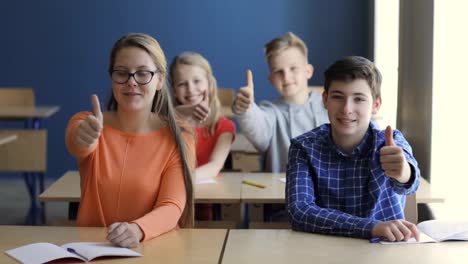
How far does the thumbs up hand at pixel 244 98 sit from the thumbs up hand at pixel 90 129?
1132mm

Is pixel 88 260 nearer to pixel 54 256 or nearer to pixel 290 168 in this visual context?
pixel 54 256

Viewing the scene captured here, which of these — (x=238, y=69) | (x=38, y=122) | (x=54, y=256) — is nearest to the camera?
(x=54, y=256)

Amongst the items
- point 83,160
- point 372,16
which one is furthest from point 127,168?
point 372,16

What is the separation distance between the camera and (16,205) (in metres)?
6.07

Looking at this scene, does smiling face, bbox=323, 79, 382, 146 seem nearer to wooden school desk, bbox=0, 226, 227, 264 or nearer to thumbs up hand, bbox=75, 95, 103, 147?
wooden school desk, bbox=0, 226, 227, 264

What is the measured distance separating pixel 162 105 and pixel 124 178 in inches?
11.2

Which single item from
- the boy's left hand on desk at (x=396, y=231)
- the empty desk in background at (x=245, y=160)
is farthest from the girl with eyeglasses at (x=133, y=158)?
the empty desk in background at (x=245, y=160)

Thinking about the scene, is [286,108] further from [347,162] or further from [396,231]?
[396,231]

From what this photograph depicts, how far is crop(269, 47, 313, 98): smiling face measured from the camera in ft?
12.4

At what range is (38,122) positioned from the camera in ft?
19.8

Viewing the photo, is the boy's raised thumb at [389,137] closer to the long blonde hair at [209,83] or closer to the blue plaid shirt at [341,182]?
the blue plaid shirt at [341,182]

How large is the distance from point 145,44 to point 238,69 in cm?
434

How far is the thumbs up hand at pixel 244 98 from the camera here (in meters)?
3.33

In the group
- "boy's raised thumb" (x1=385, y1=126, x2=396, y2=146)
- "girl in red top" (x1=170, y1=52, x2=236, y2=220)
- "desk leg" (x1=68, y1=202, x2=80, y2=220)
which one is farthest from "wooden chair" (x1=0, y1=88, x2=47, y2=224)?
"boy's raised thumb" (x1=385, y1=126, x2=396, y2=146)
